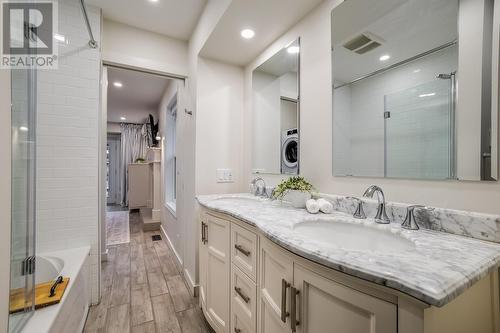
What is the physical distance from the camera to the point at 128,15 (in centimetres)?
203

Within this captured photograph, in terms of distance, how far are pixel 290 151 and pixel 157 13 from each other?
177cm

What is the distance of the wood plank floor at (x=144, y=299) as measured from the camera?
1643 millimetres

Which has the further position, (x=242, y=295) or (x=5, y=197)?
(x=242, y=295)

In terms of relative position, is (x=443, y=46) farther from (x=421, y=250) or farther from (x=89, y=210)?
(x=89, y=210)

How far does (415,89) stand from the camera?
0.98 meters

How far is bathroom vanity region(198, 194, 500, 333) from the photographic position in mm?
503

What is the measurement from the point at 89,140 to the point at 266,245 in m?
1.88

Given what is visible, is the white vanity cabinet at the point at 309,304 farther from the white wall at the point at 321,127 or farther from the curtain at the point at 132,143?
the curtain at the point at 132,143

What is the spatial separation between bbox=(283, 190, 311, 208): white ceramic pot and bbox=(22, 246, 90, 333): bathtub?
4.27 ft

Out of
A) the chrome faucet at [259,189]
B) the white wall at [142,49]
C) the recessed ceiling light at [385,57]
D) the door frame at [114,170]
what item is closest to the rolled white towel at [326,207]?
the chrome faucet at [259,189]

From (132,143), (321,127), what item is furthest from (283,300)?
(132,143)

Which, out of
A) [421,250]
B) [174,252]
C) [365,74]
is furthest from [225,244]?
[174,252]

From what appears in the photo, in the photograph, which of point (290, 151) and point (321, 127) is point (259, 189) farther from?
point (321, 127)

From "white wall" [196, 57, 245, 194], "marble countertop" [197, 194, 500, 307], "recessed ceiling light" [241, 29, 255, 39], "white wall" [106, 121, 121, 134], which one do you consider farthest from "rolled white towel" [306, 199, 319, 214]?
"white wall" [106, 121, 121, 134]
